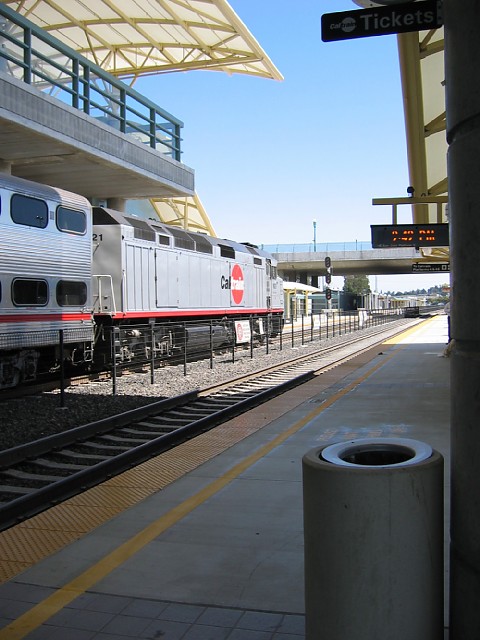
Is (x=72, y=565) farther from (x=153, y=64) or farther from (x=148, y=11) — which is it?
(x=153, y=64)

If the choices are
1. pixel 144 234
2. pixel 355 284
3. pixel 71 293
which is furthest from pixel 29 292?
pixel 355 284

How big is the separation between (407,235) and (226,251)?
30.2 feet

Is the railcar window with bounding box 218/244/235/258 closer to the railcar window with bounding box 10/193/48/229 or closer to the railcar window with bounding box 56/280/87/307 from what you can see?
the railcar window with bounding box 56/280/87/307

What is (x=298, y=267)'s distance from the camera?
6738 cm

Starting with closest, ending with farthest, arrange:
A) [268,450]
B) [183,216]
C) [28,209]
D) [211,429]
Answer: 1. [268,450]
2. [211,429]
3. [28,209]
4. [183,216]

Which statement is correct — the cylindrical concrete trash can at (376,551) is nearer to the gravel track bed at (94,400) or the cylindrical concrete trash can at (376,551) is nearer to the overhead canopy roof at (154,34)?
the gravel track bed at (94,400)

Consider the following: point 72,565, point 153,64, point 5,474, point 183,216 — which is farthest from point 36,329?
point 183,216

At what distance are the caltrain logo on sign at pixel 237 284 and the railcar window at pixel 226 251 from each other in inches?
19.6

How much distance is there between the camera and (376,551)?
236cm

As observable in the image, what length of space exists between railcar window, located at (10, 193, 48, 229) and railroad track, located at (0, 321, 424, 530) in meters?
4.42

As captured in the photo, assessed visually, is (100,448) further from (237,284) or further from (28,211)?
(237,284)

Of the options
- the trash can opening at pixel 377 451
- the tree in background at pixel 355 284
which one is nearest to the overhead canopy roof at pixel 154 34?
the trash can opening at pixel 377 451

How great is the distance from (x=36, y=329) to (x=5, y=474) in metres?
5.69

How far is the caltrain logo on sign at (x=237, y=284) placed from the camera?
2324 cm
